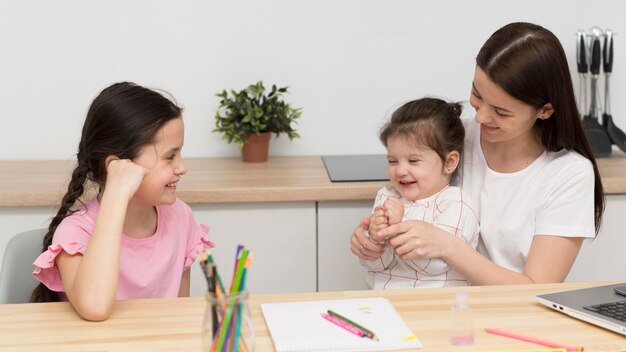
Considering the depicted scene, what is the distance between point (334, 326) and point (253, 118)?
1.26m

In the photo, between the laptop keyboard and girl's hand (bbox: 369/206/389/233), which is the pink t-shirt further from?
the laptop keyboard

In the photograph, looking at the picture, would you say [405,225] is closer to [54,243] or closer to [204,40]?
[54,243]

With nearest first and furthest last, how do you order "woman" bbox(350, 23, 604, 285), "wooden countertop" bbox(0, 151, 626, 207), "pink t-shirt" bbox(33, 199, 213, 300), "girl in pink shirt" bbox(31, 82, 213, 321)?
"girl in pink shirt" bbox(31, 82, 213, 321)
"pink t-shirt" bbox(33, 199, 213, 300)
"woman" bbox(350, 23, 604, 285)
"wooden countertop" bbox(0, 151, 626, 207)

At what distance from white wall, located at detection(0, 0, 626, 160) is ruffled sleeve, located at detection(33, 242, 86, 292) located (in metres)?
1.08

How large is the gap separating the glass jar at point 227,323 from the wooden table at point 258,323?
14 centimetres

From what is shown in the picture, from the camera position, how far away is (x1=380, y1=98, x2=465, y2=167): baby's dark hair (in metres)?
1.92

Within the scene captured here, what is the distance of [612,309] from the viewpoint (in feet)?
4.67

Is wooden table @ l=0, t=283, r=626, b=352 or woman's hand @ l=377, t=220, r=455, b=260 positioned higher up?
woman's hand @ l=377, t=220, r=455, b=260

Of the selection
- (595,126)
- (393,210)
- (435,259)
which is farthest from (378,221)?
(595,126)

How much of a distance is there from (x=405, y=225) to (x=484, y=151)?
364 mm

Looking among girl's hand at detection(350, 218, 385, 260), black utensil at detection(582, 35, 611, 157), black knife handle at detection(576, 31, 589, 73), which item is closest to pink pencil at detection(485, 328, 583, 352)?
girl's hand at detection(350, 218, 385, 260)

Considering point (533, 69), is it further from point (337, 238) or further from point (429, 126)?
point (337, 238)

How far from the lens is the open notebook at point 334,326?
1292mm

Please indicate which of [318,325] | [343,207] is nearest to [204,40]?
[343,207]
